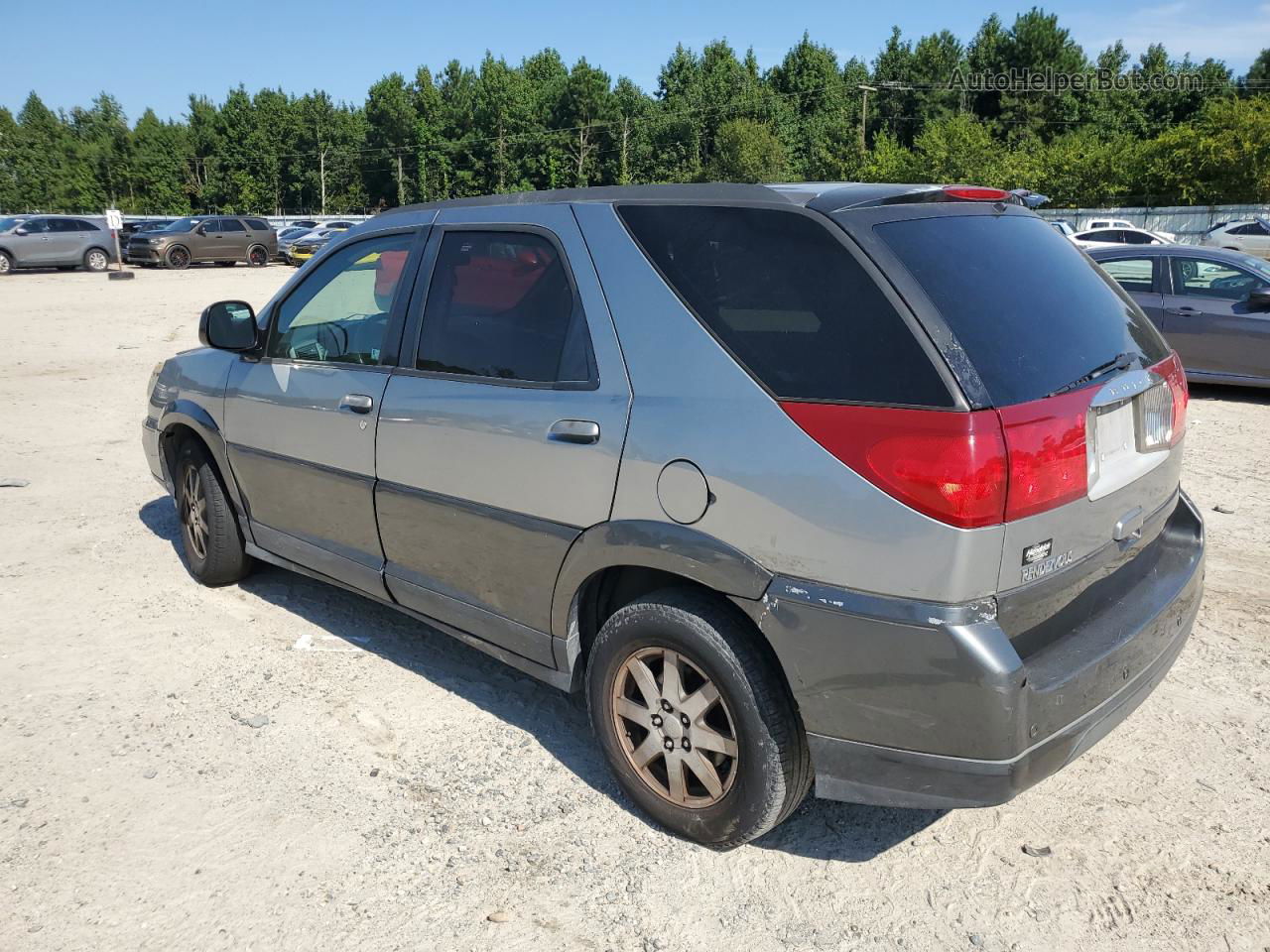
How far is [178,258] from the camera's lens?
33.1 metres

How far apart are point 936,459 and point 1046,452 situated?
321mm

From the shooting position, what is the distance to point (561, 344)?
3.25 m

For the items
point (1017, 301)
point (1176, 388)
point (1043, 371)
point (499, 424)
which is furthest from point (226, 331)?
point (1176, 388)

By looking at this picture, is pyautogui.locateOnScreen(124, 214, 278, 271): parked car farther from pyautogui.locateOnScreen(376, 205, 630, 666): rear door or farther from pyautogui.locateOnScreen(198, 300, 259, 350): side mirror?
pyautogui.locateOnScreen(376, 205, 630, 666): rear door

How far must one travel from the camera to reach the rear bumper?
7.92 ft

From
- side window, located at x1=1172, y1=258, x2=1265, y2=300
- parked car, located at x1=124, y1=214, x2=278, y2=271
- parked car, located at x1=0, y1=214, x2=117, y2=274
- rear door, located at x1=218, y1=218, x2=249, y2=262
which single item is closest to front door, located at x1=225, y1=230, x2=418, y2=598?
side window, located at x1=1172, y1=258, x2=1265, y2=300

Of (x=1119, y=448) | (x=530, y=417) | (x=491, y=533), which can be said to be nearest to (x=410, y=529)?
(x=491, y=533)

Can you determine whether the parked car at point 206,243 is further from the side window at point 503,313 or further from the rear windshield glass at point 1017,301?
the rear windshield glass at point 1017,301

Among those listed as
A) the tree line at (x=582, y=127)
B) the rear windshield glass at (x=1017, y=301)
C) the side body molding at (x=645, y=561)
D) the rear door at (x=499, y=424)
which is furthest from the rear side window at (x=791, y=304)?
the tree line at (x=582, y=127)

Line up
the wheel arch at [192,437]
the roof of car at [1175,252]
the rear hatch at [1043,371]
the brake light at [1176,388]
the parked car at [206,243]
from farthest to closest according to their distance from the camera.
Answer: the parked car at [206,243]
the roof of car at [1175,252]
the wheel arch at [192,437]
the brake light at [1176,388]
the rear hatch at [1043,371]

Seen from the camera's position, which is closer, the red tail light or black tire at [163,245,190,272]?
the red tail light

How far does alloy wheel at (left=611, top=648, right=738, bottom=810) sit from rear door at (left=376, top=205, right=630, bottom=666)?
0.39 metres

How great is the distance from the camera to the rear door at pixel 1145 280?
34.0 feet

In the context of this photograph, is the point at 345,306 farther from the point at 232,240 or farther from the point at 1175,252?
the point at 232,240
